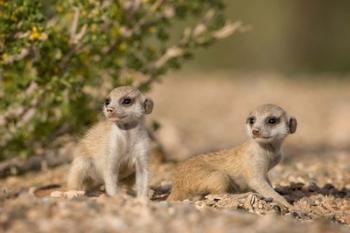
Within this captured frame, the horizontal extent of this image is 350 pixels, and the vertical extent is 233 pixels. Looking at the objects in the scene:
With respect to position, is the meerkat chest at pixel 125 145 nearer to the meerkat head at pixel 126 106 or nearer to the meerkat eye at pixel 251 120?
the meerkat head at pixel 126 106

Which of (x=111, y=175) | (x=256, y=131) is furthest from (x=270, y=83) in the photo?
(x=111, y=175)

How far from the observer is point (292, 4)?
31.6 meters

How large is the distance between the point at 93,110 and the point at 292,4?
23075mm

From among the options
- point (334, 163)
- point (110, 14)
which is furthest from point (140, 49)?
point (334, 163)

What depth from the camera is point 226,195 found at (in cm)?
699

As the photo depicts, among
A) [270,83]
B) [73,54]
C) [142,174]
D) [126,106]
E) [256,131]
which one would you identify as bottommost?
[142,174]

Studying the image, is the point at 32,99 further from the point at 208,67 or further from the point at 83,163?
the point at 208,67

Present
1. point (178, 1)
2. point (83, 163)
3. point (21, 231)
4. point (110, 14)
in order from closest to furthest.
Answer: point (21, 231)
point (83, 163)
point (110, 14)
point (178, 1)

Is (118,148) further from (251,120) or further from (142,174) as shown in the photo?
Answer: (251,120)

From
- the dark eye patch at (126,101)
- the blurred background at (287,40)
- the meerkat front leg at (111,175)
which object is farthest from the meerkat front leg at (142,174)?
the blurred background at (287,40)

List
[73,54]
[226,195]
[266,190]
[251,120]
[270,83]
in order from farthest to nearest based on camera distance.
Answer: [270,83] → [73,54] → [251,120] → [266,190] → [226,195]

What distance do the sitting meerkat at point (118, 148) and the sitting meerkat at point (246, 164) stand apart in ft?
1.22

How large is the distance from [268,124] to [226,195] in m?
0.78

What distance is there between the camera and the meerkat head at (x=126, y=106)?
22.9ft
